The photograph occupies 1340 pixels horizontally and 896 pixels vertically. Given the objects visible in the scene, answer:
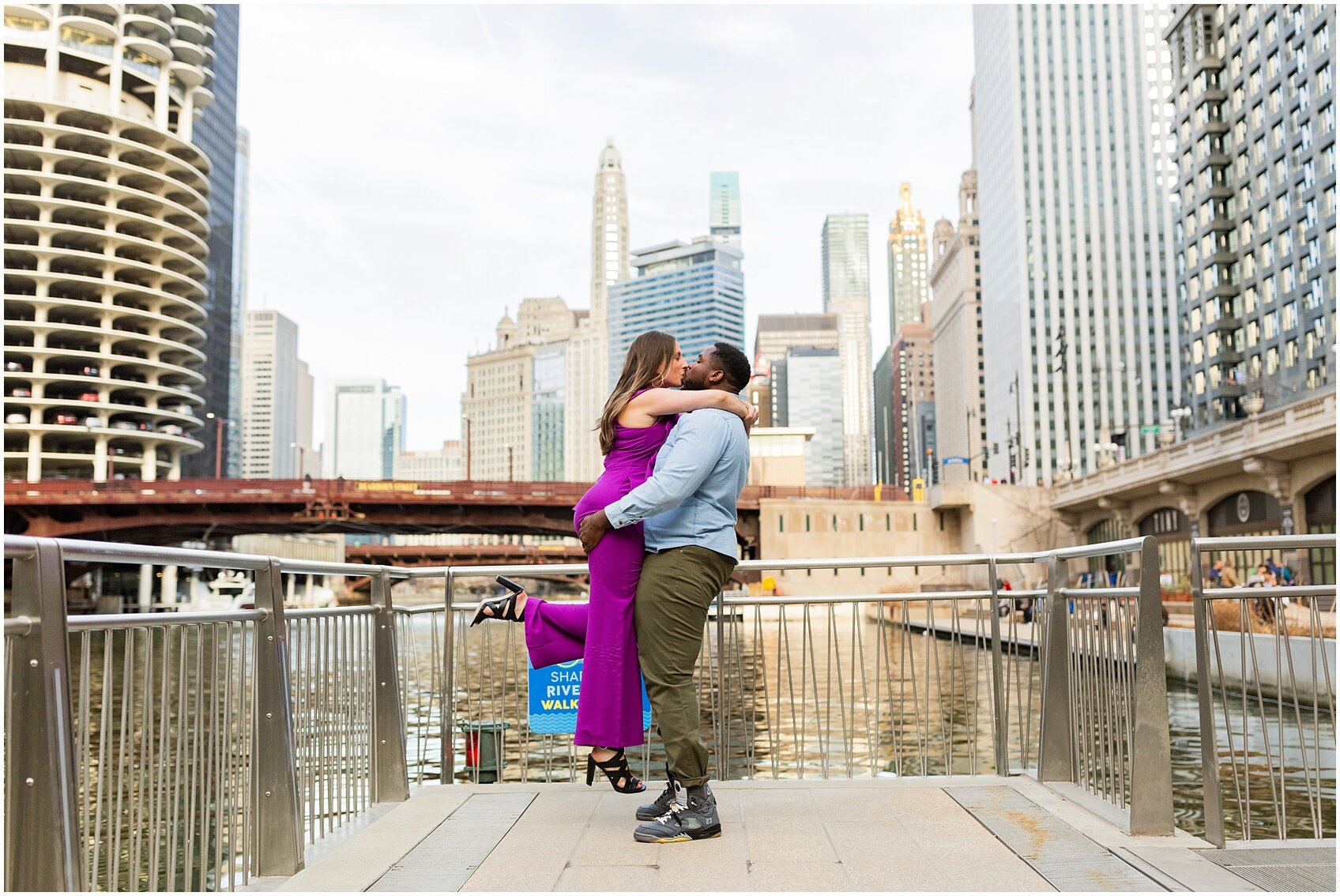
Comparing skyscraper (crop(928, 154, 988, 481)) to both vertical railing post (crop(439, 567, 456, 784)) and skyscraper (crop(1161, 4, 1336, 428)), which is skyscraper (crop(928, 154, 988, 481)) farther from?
vertical railing post (crop(439, 567, 456, 784))

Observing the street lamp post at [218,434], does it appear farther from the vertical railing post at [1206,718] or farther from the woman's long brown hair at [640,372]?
the vertical railing post at [1206,718]

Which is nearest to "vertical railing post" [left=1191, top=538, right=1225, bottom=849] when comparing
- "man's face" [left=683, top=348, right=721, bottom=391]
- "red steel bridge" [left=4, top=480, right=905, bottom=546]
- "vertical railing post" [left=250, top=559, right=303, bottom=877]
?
"man's face" [left=683, top=348, right=721, bottom=391]

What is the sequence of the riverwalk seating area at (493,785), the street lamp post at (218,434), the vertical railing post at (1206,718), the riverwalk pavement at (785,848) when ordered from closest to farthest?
the riverwalk seating area at (493,785) < the riverwalk pavement at (785,848) < the vertical railing post at (1206,718) < the street lamp post at (218,434)

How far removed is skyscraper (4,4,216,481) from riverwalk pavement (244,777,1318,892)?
275 ft

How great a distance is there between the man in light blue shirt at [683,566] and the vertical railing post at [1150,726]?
72.2 inches

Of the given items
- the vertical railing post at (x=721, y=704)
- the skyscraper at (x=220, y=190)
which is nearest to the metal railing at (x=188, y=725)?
the vertical railing post at (x=721, y=704)

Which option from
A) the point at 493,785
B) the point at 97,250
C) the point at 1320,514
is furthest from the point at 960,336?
the point at 493,785

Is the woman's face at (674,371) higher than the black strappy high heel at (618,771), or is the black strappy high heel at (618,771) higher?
the woman's face at (674,371)

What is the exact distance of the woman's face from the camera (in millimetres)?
5355

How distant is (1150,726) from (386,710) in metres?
3.87

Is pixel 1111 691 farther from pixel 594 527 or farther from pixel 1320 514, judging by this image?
pixel 1320 514

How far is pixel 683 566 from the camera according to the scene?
Result: 5.15m

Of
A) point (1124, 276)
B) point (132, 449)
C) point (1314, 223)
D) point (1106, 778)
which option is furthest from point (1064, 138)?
point (1106, 778)

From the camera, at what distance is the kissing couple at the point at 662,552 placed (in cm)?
499
